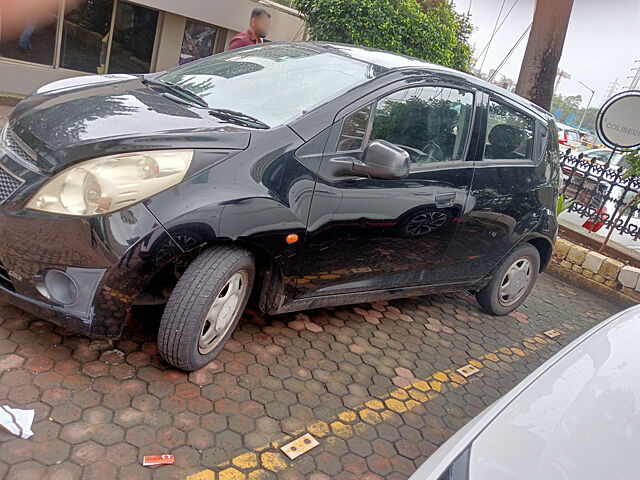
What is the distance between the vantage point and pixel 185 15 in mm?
9914

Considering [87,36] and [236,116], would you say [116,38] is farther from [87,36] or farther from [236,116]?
[236,116]

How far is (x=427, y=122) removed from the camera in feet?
11.6

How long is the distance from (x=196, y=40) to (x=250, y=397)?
951 centimetres

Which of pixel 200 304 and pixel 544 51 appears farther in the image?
pixel 544 51

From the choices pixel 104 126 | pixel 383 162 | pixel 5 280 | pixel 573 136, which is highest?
pixel 573 136

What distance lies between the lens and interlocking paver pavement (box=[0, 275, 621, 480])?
2.37 meters

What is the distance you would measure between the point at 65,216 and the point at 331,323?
6.56 ft

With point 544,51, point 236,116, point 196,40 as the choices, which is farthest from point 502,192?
point 196,40

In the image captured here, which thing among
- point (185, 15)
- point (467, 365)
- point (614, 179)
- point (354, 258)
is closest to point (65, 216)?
point (354, 258)

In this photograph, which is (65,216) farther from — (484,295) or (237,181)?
(484,295)

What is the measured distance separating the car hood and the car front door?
0.62 m

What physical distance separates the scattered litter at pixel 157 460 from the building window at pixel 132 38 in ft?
28.4

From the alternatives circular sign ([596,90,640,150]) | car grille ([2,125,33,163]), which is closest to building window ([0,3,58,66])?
car grille ([2,125,33,163])

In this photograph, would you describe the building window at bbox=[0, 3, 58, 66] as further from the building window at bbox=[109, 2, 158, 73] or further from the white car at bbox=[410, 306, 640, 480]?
the white car at bbox=[410, 306, 640, 480]
